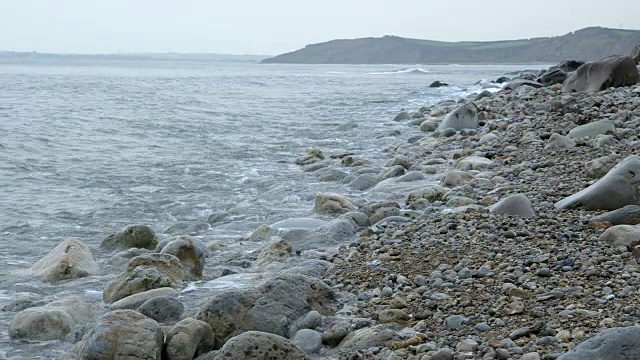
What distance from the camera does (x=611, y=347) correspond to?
9.97ft

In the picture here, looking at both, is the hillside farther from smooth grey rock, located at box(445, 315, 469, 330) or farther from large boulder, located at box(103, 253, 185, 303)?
smooth grey rock, located at box(445, 315, 469, 330)

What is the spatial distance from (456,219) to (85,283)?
9.75 feet

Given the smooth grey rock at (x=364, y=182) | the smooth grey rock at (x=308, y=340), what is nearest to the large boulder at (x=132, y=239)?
the smooth grey rock at (x=308, y=340)

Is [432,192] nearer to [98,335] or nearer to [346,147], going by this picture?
[98,335]

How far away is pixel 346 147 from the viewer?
13.5m

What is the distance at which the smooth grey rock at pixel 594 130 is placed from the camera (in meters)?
9.57

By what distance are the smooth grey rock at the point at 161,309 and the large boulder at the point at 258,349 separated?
111 cm

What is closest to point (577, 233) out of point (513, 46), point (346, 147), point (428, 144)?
point (428, 144)

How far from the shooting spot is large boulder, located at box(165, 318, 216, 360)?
13.0ft

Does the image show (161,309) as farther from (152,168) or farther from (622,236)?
(152,168)

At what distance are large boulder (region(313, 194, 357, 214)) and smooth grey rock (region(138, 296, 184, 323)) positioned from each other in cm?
312

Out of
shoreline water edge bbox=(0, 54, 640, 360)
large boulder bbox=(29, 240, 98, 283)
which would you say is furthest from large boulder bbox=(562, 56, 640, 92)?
large boulder bbox=(29, 240, 98, 283)

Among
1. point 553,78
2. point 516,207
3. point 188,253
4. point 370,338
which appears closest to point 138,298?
point 188,253

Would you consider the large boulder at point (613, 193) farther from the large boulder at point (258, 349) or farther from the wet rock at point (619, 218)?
the large boulder at point (258, 349)
